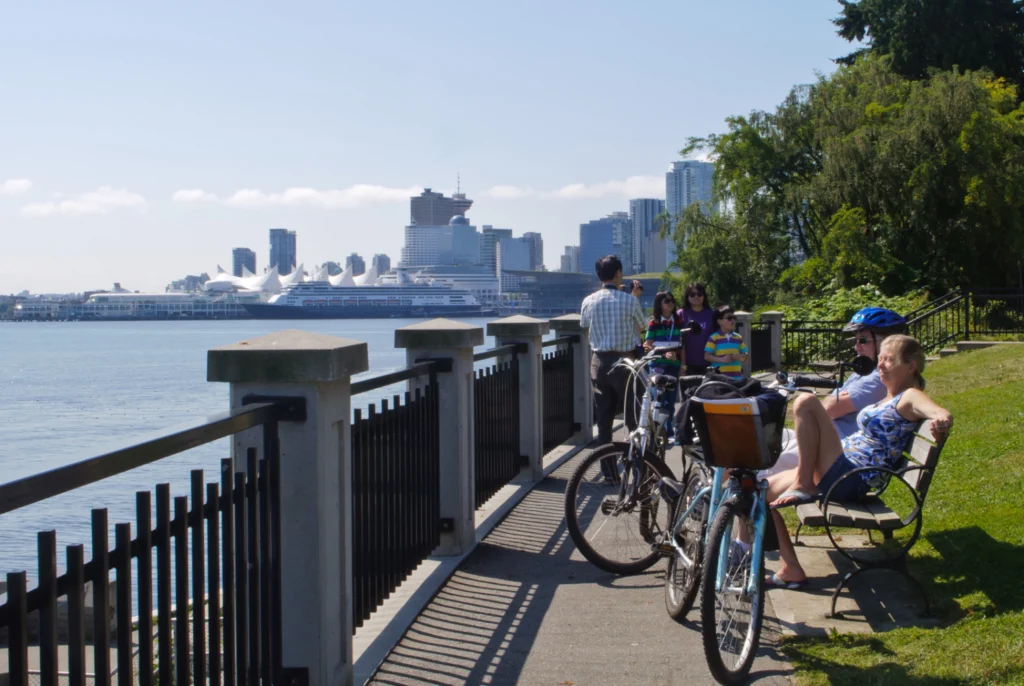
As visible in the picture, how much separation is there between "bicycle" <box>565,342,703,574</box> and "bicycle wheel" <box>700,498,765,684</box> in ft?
5.28

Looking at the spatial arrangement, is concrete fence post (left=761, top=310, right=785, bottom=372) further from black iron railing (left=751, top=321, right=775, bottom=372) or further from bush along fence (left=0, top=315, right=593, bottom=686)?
bush along fence (left=0, top=315, right=593, bottom=686)

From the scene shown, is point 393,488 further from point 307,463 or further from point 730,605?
point 730,605

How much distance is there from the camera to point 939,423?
505cm

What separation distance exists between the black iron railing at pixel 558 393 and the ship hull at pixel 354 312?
124775 mm

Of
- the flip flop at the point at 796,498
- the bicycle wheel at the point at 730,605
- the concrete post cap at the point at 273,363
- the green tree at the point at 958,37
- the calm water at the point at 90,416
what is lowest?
the calm water at the point at 90,416

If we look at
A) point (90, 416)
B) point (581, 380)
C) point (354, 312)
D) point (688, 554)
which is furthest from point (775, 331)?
point (354, 312)

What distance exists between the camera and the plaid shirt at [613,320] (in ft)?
31.1

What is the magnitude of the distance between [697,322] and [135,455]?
9897 mm

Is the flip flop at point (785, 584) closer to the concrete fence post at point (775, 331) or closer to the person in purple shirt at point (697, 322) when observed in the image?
the person in purple shirt at point (697, 322)

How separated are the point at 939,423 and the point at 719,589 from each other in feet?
4.83

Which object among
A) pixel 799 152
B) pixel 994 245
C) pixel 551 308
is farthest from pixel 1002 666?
pixel 551 308

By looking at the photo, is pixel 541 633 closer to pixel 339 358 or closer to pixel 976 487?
pixel 339 358

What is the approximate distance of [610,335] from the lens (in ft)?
31.2

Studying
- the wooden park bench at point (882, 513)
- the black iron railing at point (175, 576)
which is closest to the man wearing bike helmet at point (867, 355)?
the wooden park bench at point (882, 513)
